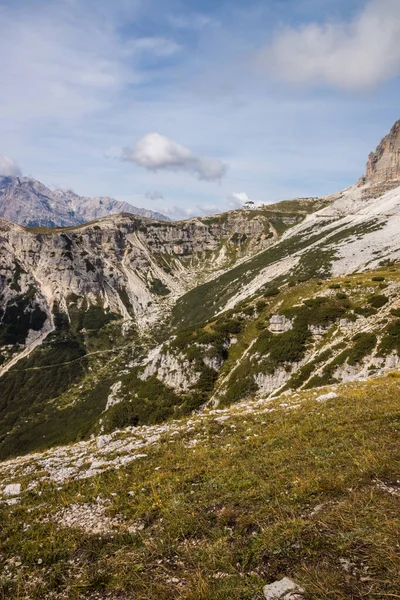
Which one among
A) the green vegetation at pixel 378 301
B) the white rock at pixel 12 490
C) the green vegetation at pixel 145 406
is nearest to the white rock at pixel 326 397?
the white rock at pixel 12 490

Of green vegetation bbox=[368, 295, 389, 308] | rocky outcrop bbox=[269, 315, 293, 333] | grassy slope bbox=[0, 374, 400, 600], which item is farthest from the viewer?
rocky outcrop bbox=[269, 315, 293, 333]

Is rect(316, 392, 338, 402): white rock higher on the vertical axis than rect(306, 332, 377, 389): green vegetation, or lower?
higher

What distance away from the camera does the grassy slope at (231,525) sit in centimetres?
626

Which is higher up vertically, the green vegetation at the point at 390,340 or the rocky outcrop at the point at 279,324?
the rocky outcrop at the point at 279,324

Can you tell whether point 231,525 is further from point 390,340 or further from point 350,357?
point 390,340

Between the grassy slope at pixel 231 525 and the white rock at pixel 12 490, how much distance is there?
43.5 inches

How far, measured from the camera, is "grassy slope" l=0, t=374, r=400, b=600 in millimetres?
6262

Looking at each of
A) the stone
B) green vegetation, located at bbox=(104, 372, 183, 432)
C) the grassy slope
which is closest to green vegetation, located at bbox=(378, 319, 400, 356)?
the grassy slope

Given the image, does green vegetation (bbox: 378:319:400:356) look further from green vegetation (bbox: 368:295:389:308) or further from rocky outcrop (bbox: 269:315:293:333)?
rocky outcrop (bbox: 269:315:293:333)

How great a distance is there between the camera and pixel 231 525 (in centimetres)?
855

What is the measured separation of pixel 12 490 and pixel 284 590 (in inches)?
552

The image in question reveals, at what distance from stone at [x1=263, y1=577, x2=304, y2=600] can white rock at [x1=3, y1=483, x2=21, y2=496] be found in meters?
13.0

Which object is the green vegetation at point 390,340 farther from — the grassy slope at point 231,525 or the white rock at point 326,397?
the grassy slope at point 231,525

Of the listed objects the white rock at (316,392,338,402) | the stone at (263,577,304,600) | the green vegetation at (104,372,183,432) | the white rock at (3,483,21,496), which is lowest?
the green vegetation at (104,372,183,432)
